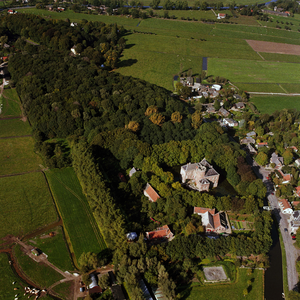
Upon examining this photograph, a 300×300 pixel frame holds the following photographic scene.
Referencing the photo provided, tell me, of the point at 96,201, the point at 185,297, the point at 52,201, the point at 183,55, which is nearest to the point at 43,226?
the point at 52,201

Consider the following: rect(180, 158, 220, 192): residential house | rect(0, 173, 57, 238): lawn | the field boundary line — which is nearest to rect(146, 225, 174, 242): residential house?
the field boundary line

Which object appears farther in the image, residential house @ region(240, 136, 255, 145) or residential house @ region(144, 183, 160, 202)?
residential house @ region(240, 136, 255, 145)

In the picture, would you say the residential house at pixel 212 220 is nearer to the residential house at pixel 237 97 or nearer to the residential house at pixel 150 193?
the residential house at pixel 150 193

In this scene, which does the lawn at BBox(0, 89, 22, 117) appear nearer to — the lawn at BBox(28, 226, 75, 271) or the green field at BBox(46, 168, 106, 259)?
the green field at BBox(46, 168, 106, 259)

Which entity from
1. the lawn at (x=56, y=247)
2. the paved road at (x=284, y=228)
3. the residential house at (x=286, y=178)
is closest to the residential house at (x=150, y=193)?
the lawn at (x=56, y=247)

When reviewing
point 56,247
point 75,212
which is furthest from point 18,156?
point 56,247

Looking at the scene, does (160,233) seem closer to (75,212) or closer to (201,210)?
(201,210)

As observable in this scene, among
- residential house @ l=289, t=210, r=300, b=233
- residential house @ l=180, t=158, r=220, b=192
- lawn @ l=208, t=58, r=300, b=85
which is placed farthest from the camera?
lawn @ l=208, t=58, r=300, b=85
